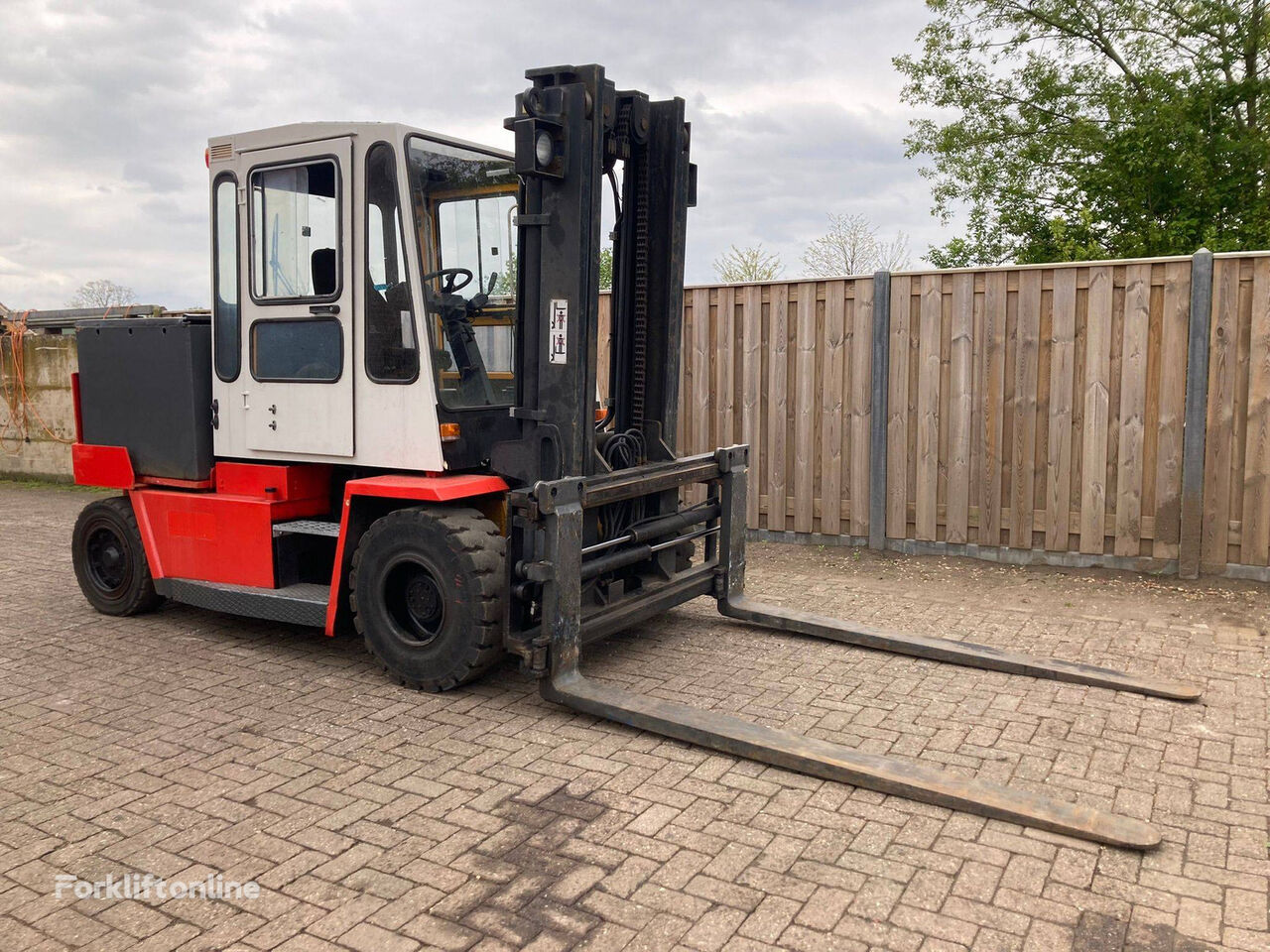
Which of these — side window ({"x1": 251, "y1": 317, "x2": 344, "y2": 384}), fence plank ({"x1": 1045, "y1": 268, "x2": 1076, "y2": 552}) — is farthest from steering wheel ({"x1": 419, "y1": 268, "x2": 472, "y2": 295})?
fence plank ({"x1": 1045, "y1": 268, "x2": 1076, "y2": 552})

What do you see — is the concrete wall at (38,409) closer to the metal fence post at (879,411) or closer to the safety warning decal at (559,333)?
the metal fence post at (879,411)

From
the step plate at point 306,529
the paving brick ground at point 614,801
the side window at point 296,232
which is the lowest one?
the paving brick ground at point 614,801

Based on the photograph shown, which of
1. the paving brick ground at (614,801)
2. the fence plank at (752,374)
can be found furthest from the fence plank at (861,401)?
the paving brick ground at (614,801)

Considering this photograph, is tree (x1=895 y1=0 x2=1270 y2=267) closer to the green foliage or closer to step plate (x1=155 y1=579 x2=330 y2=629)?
the green foliage

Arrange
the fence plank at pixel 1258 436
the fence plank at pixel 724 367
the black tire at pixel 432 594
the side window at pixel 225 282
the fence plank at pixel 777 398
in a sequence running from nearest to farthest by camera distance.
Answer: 1. the black tire at pixel 432 594
2. the side window at pixel 225 282
3. the fence plank at pixel 1258 436
4. the fence plank at pixel 777 398
5. the fence plank at pixel 724 367

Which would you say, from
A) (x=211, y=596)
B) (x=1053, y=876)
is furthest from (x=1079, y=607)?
(x=211, y=596)

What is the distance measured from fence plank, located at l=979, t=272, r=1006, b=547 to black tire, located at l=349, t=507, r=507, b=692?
4610mm

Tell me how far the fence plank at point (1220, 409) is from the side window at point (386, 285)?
5724 mm

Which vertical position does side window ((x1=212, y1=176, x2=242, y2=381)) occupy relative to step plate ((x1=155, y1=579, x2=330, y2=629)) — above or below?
above

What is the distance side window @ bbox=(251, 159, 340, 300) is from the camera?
5566 millimetres

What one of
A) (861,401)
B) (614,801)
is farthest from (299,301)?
(861,401)

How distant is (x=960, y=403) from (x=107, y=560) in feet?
21.2

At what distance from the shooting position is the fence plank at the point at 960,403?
832cm

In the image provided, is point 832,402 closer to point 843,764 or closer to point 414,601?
point 414,601
